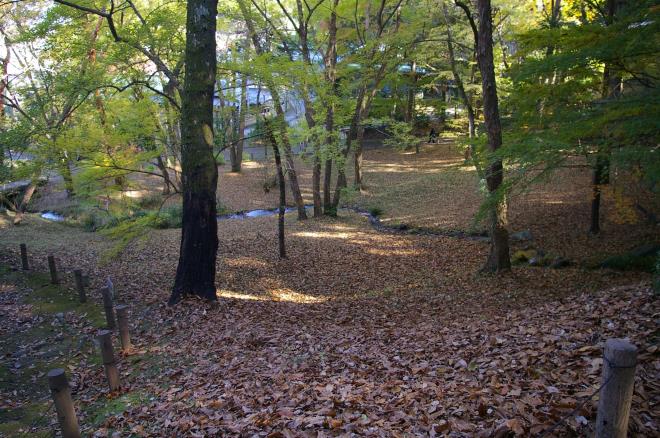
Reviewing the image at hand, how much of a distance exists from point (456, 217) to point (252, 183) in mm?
17169

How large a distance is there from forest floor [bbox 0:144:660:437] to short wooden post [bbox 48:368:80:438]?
0.43m

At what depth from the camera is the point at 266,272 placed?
12.1 metres

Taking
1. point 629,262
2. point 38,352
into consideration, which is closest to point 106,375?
point 38,352

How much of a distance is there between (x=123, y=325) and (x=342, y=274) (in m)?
6.53

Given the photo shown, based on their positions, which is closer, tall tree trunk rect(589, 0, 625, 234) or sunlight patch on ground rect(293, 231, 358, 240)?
tall tree trunk rect(589, 0, 625, 234)

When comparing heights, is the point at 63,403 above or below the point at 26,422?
above

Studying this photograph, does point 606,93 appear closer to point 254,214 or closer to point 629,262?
point 629,262

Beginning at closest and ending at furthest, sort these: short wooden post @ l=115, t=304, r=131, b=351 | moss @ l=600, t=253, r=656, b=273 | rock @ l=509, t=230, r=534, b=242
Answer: short wooden post @ l=115, t=304, r=131, b=351, moss @ l=600, t=253, r=656, b=273, rock @ l=509, t=230, r=534, b=242

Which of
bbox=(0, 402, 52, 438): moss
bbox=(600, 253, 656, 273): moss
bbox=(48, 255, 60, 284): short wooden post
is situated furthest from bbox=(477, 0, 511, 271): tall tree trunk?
bbox=(48, 255, 60, 284): short wooden post

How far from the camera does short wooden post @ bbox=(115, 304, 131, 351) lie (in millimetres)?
6402

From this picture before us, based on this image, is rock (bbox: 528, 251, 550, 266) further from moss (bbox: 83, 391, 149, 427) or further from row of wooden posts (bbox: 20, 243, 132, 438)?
moss (bbox: 83, 391, 149, 427)

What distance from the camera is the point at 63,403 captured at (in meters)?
4.30

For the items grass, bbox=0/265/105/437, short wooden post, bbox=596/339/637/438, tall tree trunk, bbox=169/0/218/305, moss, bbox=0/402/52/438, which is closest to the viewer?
short wooden post, bbox=596/339/637/438

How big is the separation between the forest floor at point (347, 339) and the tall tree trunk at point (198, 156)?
1.91 ft
